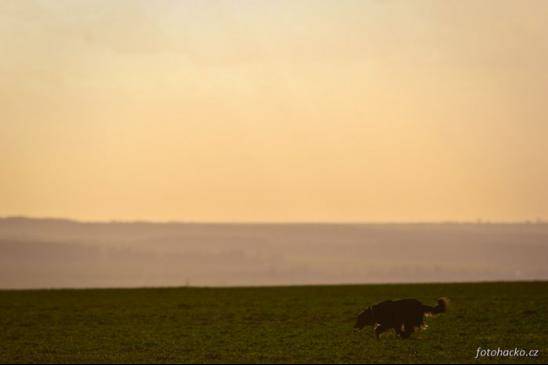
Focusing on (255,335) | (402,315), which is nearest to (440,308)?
(402,315)

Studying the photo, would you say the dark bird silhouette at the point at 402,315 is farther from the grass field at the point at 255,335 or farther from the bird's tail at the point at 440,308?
the grass field at the point at 255,335

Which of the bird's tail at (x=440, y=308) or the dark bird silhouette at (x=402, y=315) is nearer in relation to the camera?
the bird's tail at (x=440, y=308)

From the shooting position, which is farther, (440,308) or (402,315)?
(402,315)

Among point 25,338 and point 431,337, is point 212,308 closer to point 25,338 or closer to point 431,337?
point 25,338

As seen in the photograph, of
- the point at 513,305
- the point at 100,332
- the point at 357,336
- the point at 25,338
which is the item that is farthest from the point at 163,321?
the point at 513,305

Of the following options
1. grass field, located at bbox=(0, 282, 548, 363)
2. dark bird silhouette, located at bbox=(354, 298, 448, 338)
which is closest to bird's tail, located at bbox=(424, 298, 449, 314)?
dark bird silhouette, located at bbox=(354, 298, 448, 338)

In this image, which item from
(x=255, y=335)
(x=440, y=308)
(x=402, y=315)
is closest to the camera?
(x=440, y=308)

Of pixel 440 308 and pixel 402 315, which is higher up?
pixel 440 308

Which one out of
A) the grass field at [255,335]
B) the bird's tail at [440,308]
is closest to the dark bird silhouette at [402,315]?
the bird's tail at [440,308]

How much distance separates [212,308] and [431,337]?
22.6 meters

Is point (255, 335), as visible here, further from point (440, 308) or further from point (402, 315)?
point (440, 308)

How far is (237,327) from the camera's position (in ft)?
111

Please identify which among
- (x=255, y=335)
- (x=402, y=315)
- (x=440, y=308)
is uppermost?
(x=440, y=308)

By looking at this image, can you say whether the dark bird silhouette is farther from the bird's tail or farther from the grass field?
the grass field
